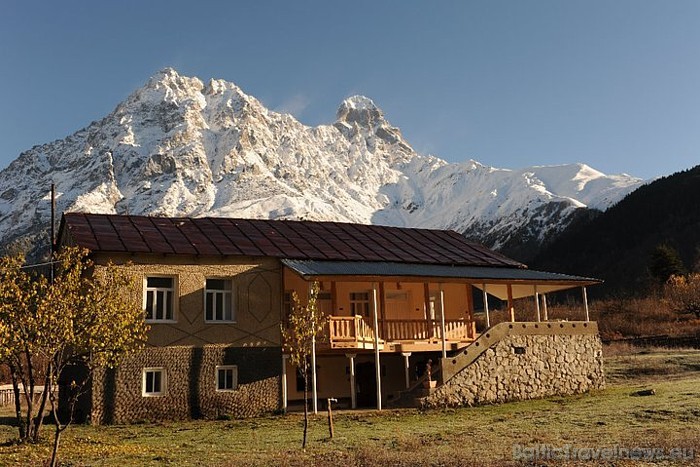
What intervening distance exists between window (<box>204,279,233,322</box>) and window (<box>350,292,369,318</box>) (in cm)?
521

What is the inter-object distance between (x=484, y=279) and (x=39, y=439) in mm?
15036

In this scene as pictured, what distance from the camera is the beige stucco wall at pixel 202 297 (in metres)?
22.8

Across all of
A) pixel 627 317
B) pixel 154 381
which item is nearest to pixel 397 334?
pixel 154 381

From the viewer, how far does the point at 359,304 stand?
2738 cm

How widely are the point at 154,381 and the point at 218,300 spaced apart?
3.30 metres

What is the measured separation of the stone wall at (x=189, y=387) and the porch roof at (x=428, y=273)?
3.18 meters

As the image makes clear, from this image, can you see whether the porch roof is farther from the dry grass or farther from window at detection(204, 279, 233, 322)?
the dry grass

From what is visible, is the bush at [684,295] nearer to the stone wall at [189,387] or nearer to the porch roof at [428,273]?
the porch roof at [428,273]

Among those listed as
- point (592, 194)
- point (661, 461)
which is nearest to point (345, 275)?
point (661, 461)

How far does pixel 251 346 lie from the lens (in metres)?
23.7

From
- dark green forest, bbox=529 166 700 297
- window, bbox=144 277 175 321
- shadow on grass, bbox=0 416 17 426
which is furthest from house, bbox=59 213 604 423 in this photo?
dark green forest, bbox=529 166 700 297

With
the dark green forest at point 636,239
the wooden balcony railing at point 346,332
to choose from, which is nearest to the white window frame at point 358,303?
the wooden balcony railing at point 346,332

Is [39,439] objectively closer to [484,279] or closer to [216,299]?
[216,299]

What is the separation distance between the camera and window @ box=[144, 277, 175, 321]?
22.9 meters
